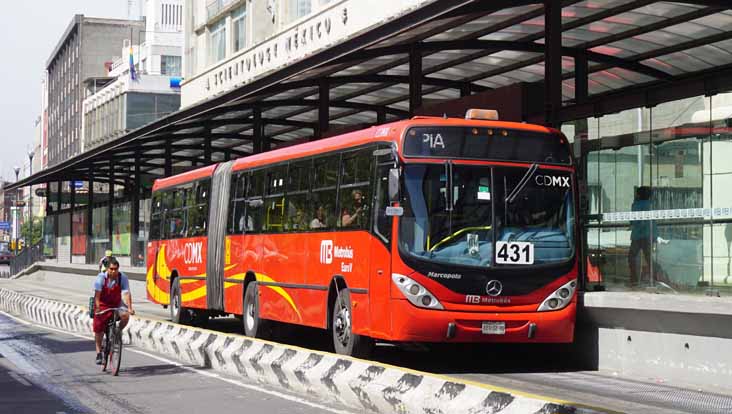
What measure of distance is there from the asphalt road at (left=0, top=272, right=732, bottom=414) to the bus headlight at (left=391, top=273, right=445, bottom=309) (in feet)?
3.50

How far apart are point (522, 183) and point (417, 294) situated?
84.8 inches

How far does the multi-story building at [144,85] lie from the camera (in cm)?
10675

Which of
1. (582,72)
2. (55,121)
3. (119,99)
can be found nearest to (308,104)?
(582,72)

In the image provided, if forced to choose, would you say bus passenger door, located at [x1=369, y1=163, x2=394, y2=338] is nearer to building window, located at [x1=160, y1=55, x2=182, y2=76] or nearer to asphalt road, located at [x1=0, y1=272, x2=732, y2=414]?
asphalt road, located at [x1=0, y1=272, x2=732, y2=414]

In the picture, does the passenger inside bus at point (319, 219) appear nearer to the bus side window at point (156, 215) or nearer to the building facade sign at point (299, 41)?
the bus side window at point (156, 215)

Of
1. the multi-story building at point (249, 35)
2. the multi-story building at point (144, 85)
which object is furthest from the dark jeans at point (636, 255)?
the multi-story building at point (144, 85)

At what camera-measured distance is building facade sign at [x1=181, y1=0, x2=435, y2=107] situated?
4181 cm

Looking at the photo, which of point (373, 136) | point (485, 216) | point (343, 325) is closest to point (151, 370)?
point (343, 325)

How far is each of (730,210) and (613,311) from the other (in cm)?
209

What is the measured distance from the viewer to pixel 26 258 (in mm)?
72750

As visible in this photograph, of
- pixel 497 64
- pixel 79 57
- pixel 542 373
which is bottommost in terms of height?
pixel 542 373

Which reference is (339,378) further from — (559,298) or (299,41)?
(299,41)

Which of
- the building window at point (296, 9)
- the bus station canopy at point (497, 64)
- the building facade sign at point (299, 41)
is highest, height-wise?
the building window at point (296, 9)

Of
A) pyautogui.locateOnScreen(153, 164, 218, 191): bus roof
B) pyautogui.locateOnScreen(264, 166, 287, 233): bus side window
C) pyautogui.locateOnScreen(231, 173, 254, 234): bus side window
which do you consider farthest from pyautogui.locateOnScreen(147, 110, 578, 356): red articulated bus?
pyautogui.locateOnScreen(153, 164, 218, 191): bus roof
